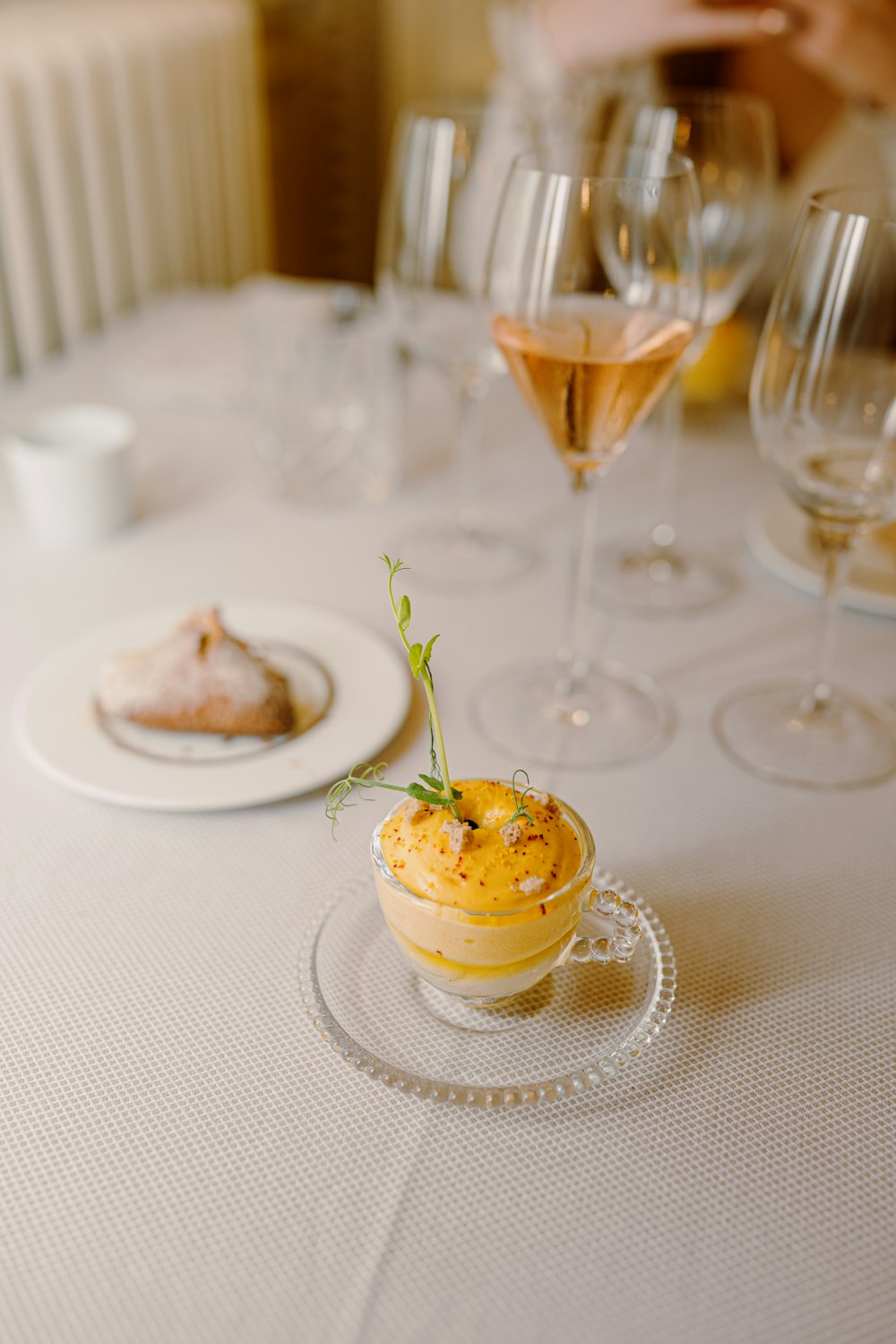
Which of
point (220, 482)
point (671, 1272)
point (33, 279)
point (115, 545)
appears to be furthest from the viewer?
point (33, 279)

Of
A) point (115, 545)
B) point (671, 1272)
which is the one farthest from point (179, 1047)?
point (115, 545)

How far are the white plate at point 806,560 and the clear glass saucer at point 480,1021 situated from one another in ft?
1.39

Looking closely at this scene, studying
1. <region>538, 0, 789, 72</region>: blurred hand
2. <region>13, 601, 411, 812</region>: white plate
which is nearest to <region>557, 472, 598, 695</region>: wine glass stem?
<region>13, 601, 411, 812</region>: white plate

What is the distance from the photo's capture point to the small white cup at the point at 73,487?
38.2 inches

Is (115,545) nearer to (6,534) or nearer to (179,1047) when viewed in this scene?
(6,534)

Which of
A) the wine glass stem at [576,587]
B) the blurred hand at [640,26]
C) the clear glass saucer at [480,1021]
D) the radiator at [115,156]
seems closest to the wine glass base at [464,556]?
the wine glass stem at [576,587]

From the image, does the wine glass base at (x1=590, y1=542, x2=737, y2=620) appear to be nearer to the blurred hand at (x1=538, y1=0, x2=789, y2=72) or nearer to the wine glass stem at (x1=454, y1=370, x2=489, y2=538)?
the wine glass stem at (x1=454, y1=370, x2=489, y2=538)

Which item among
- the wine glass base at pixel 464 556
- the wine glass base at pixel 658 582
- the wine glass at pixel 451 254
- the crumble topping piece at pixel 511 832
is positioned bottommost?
the wine glass base at pixel 658 582

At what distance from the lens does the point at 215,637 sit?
29.3 inches

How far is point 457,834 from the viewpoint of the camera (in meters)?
0.52

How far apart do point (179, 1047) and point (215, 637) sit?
281 mm

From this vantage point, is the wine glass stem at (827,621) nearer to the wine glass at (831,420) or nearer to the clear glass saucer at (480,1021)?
the wine glass at (831,420)

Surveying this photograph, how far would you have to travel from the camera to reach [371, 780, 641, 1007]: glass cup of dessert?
505 mm

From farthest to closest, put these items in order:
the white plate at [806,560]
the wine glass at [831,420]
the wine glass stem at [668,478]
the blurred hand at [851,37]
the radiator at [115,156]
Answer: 1. the radiator at [115,156]
2. the blurred hand at [851,37]
3. the wine glass stem at [668,478]
4. the white plate at [806,560]
5. the wine glass at [831,420]
